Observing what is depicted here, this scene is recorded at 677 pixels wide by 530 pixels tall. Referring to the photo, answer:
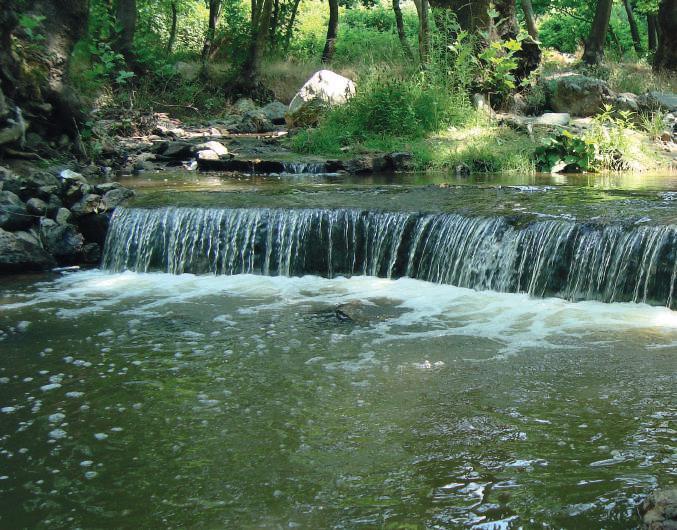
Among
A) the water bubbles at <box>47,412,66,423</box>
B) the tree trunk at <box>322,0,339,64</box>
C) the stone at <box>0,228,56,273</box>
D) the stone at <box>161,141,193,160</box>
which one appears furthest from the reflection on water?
the tree trunk at <box>322,0,339,64</box>

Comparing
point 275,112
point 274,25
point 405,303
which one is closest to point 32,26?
point 405,303

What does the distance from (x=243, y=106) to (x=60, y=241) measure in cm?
1348

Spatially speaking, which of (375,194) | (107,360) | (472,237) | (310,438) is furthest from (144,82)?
(310,438)

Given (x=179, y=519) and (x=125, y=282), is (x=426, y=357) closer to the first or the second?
(x=179, y=519)

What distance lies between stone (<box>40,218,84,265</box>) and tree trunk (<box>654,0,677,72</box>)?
16144 mm

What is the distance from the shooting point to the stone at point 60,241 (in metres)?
9.45

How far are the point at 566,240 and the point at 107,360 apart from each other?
14.8 feet

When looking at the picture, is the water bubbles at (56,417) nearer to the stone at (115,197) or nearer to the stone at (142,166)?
the stone at (115,197)

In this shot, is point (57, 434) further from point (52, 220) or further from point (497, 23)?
point (497, 23)

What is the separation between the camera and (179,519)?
351 cm

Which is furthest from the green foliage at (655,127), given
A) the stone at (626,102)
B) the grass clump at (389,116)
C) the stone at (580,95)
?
the grass clump at (389,116)

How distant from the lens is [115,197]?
10141 millimetres

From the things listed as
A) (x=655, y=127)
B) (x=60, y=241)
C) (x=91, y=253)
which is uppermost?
(x=655, y=127)

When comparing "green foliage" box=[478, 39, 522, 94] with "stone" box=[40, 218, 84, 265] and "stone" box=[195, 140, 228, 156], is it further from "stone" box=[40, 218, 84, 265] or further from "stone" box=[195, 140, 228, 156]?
"stone" box=[40, 218, 84, 265]
